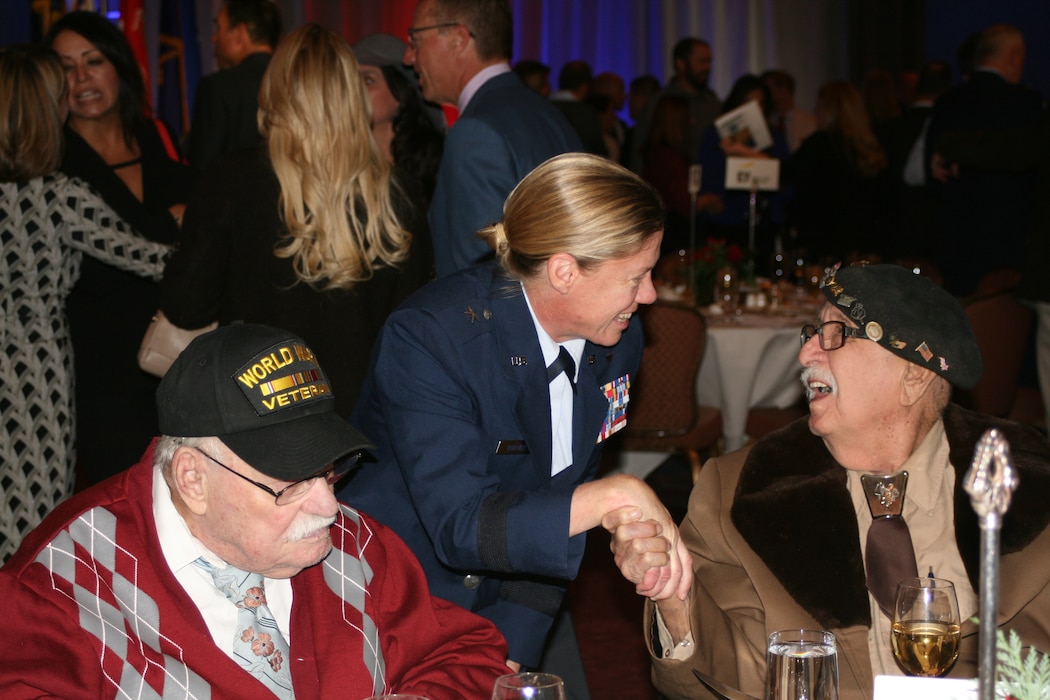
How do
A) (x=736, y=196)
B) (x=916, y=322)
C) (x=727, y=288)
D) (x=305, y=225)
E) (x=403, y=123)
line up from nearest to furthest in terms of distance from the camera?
(x=916, y=322)
(x=305, y=225)
(x=403, y=123)
(x=727, y=288)
(x=736, y=196)

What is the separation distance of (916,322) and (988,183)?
4.64 metres

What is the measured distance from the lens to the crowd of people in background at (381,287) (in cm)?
200

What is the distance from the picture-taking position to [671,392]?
5082 millimetres

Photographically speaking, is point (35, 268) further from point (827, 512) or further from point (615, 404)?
point (827, 512)

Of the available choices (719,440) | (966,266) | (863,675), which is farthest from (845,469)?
(966,266)

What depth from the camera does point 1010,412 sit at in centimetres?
544

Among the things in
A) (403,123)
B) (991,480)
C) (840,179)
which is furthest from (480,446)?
(840,179)

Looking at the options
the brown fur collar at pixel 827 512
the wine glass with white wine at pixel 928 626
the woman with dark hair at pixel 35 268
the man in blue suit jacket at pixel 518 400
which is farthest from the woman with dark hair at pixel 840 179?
the wine glass with white wine at pixel 928 626

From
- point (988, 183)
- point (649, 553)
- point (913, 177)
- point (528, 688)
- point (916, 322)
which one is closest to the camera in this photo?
point (528, 688)

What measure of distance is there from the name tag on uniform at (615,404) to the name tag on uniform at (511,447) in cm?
20

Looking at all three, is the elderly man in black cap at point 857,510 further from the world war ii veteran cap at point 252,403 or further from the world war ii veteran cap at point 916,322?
the world war ii veteran cap at point 252,403

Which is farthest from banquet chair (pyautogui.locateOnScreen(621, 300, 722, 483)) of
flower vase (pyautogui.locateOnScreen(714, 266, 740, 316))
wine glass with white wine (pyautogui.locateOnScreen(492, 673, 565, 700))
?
wine glass with white wine (pyautogui.locateOnScreen(492, 673, 565, 700))

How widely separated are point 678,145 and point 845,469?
665cm

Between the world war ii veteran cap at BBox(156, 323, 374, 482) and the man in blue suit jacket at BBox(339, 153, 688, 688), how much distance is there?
394mm
